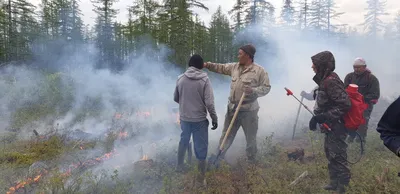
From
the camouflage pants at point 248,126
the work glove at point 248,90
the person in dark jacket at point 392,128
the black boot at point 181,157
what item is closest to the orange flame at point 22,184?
the black boot at point 181,157

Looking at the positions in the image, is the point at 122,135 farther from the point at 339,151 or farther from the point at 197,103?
the point at 339,151

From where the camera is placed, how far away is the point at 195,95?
430 cm

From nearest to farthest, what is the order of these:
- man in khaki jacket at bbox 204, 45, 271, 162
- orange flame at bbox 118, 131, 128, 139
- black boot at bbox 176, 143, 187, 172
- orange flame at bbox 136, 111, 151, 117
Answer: man in khaki jacket at bbox 204, 45, 271, 162 < black boot at bbox 176, 143, 187, 172 < orange flame at bbox 118, 131, 128, 139 < orange flame at bbox 136, 111, 151, 117

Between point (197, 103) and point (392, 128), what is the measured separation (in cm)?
285

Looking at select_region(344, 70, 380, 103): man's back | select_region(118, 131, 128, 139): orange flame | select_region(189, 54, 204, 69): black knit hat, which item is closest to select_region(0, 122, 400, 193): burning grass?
select_region(118, 131, 128, 139): orange flame

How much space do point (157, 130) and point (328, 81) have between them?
544cm

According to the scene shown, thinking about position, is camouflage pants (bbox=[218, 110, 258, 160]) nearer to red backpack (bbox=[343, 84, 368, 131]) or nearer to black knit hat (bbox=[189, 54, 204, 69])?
black knit hat (bbox=[189, 54, 204, 69])

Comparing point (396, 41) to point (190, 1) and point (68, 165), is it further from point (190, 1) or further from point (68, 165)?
point (68, 165)

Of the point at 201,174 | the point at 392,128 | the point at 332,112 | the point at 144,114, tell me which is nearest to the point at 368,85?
the point at 332,112

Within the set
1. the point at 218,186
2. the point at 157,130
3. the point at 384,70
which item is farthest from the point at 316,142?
the point at 384,70

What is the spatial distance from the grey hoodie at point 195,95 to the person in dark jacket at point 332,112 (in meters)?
1.60

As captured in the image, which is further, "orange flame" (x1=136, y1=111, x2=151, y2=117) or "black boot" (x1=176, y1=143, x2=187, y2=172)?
"orange flame" (x1=136, y1=111, x2=151, y2=117)

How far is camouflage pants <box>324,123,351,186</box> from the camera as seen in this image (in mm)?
3676

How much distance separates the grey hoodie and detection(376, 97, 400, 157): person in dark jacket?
2666 mm
